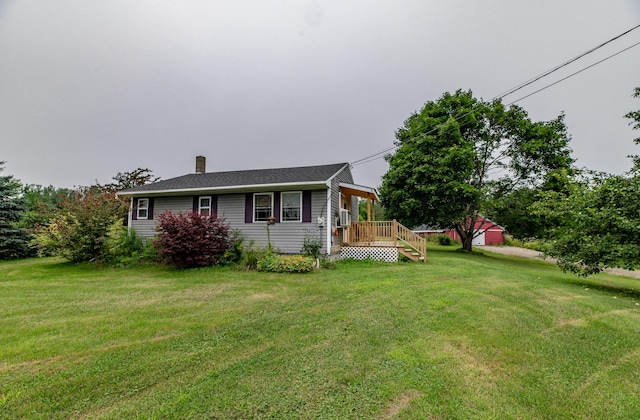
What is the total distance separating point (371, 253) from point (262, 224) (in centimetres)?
477

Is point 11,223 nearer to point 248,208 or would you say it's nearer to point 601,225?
point 248,208

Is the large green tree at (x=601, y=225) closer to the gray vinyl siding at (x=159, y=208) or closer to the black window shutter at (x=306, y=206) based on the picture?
the black window shutter at (x=306, y=206)

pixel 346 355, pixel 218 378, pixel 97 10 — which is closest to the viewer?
pixel 218 378

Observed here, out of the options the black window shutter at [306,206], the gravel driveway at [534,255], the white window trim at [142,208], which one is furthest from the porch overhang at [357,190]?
the white window trim at [142,208]

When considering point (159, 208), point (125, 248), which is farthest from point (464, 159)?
point (125, 248)

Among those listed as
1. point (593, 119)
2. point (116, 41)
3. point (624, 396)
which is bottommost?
point (624, 396)

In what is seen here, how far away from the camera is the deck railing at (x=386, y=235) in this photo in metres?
11.3

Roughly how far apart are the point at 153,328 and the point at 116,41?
12.9 metres

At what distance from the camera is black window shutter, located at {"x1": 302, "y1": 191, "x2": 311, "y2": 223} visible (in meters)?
10.4

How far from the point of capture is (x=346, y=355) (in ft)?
10.1

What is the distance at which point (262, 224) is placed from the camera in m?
10.9

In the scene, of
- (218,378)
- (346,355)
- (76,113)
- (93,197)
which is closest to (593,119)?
(346,355)

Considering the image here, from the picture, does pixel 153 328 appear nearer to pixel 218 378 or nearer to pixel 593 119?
pixel 218 378

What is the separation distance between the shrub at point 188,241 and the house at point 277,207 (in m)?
1.52
